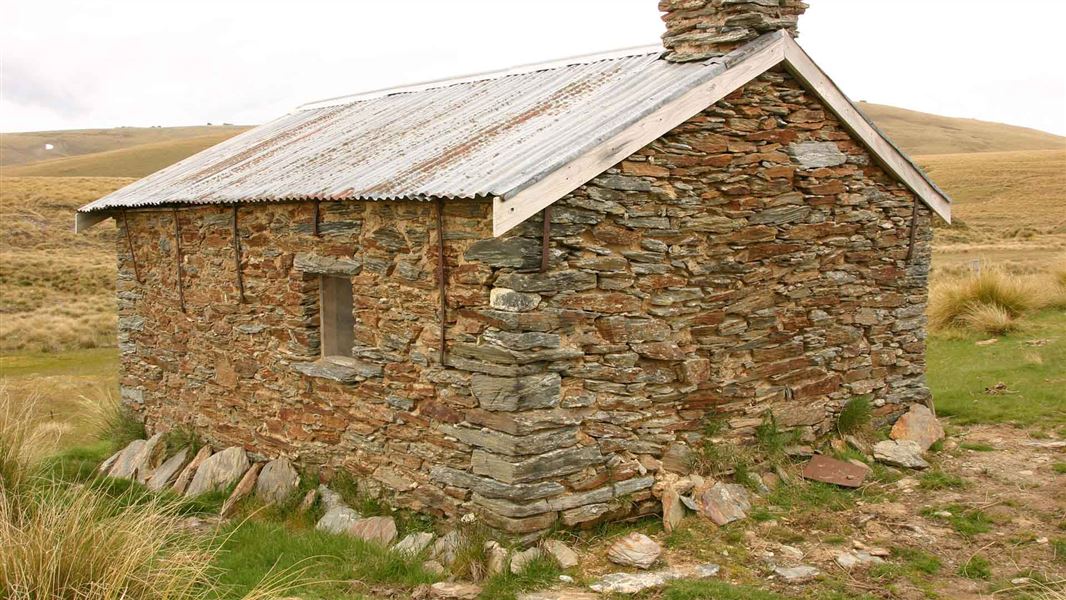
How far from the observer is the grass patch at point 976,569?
20.5 ft

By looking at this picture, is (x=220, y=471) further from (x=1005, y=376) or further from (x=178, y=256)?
(x=1005, y=376)

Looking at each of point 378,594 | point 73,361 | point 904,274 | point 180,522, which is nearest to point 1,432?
point 180,522

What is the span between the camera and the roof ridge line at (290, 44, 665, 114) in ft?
28.9

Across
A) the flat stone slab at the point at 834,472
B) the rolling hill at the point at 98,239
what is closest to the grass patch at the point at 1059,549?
the flat stone slab at the point at 834,472

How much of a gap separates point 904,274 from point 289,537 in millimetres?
6127

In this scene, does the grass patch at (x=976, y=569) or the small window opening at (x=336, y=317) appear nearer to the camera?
the grass patch at (x=976, y=569)

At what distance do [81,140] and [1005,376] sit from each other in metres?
120

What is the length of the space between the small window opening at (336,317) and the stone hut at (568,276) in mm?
29

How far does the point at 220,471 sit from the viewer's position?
923 centimetres

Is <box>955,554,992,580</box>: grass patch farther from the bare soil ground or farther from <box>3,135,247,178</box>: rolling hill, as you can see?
<box>3,135,247,178</box>: rolling hill

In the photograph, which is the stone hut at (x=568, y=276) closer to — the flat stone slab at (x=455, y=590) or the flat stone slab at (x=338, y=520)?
the flat stone slab at (x=338, y=520)

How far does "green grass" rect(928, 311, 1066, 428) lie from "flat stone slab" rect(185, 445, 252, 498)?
24.4 feet

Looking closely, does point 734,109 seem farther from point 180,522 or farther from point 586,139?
point 180,522

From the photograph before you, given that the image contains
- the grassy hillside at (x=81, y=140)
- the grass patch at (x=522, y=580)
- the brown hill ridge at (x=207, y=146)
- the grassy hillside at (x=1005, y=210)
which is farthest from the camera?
the grassy hillside at (x=81, y=140)
